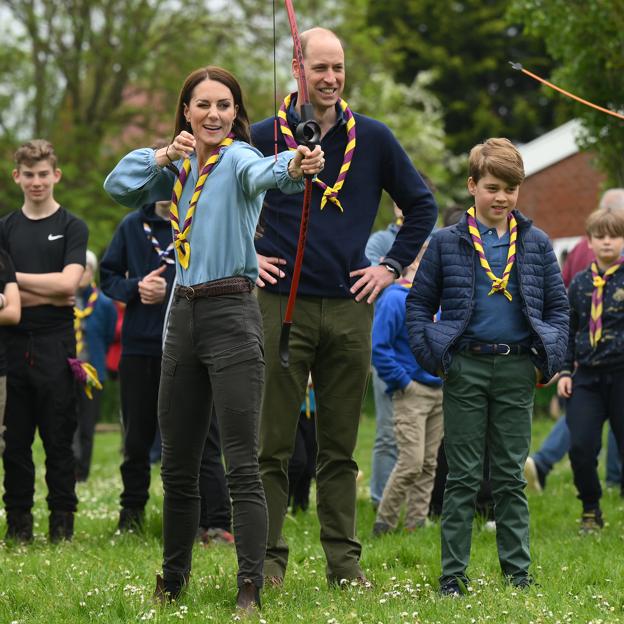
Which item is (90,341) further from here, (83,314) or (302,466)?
(302,466)

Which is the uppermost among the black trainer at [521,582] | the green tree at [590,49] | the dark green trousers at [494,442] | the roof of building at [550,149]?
the green tree at [590,49]

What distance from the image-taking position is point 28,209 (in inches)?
307

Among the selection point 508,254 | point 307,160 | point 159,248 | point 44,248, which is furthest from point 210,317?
point 159,248

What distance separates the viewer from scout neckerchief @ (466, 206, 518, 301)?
589cm

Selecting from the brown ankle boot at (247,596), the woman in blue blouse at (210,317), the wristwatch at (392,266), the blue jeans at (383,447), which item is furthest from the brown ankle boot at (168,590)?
the blue jeans at (383,447)

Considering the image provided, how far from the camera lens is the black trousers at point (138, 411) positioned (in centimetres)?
794

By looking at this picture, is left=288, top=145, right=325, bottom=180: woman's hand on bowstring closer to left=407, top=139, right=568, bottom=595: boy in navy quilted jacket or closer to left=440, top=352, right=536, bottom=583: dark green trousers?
left=407, top=139, right=568, bottom=595: boy in navy quilted jacket

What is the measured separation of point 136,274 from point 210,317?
311cm

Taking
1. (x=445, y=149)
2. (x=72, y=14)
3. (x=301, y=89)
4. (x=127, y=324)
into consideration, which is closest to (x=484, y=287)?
(x=301, y=89)

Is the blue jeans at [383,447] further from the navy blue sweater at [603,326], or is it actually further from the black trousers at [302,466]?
the navy blue sweater at [603,326]

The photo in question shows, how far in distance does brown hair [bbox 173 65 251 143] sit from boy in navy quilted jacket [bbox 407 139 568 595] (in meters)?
1.19

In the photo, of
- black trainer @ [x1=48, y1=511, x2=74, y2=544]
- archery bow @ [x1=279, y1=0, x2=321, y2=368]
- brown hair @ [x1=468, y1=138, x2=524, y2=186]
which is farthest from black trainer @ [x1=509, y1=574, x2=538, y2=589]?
black trainer @ [x1=48, y1=511, x2=74, y2=544]

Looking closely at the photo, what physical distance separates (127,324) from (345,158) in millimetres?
2738

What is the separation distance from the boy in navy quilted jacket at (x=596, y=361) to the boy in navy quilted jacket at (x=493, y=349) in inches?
92.4
